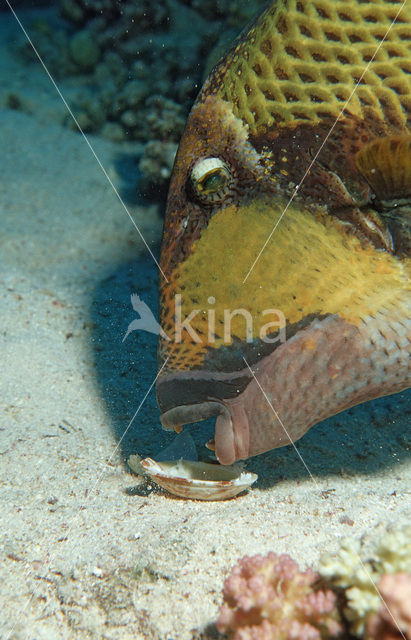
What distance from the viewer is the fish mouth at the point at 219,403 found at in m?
1.86

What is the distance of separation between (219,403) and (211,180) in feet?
3.01

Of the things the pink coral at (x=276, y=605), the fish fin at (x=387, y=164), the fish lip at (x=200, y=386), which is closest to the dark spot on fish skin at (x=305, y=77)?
the fish fin at (x=387, y=164)

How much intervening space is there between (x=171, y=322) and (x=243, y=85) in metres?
1.03

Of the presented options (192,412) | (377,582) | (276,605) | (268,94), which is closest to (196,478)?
(192,412)

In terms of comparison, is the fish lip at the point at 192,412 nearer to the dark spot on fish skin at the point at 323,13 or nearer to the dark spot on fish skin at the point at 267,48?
the dark spot on fish skin at the point at 267,48

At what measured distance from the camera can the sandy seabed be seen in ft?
5.65

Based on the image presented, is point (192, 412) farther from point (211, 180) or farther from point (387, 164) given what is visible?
point (387, 164)

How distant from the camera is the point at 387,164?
1.82 meters

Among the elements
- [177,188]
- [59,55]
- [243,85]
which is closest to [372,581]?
[177,188]

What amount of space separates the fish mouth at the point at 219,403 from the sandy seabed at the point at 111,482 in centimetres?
41

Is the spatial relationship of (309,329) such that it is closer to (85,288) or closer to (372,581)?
(372,581)

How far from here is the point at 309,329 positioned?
1.81 m

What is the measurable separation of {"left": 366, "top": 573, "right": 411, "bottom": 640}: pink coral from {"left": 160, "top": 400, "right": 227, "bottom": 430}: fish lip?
0.83 m

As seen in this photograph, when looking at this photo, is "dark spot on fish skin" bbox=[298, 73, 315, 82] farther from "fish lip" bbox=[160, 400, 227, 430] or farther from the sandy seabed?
the sandy seabed
